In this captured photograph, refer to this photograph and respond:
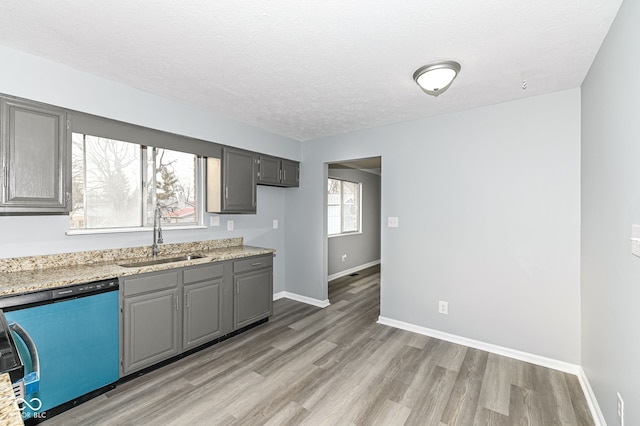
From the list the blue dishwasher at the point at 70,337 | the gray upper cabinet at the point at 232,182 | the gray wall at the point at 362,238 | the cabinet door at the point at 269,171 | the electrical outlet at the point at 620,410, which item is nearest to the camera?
the electrical outlet at the point at 620,410

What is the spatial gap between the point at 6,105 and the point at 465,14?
9.69ft

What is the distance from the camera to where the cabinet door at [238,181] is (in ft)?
11.2

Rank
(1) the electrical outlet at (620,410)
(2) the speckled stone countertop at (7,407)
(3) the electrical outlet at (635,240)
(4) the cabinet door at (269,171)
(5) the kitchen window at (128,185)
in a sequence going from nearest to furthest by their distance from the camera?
1. (2) the speckled stone countertop at (7,407)
2. (3) the electrical outlet at (635,240)
3. (1) the electrical outlet at (620,410)
4. (5) the kitchen window at (128,185)
5. (4) the cabinet door at (269,171)

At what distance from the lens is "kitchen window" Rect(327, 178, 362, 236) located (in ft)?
19.8

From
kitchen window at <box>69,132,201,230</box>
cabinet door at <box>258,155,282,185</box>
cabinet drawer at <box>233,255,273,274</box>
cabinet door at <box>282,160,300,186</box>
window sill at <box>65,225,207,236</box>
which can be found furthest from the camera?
cabinet door at <box>282,160,300,186</box>

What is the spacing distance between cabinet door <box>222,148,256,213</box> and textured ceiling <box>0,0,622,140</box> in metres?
0.78

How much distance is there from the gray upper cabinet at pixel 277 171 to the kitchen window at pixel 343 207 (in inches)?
59.6

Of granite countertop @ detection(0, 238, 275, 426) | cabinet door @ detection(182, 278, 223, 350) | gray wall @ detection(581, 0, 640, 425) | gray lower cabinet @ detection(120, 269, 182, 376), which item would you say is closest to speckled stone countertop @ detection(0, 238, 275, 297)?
granite countertop @ detection(0, 238, 275, 426)

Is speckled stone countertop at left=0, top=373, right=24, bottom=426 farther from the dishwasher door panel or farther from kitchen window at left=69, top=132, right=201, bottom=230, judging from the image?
kitchen window at left=69, top=132, right=201, bottom=230

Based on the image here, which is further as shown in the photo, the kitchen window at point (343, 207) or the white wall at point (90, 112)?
the kitchen window at point (343, 207)

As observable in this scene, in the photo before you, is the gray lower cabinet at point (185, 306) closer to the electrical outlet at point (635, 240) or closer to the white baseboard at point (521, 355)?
the white baseboard at point (521, 355)

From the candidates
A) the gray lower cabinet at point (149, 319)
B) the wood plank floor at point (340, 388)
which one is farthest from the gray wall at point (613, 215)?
the gray lower cabinet at point (149, 319)

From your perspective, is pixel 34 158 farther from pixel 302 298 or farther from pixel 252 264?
pixel 302 298

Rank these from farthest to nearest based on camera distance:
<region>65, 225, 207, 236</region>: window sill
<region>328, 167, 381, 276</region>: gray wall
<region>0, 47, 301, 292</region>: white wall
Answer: <region>328, 167, 381, 276</region>: gray wall, <region>65, 225, 207, 236</region>: window sill, <region>0, 47, 301, 292</region>: white wall
